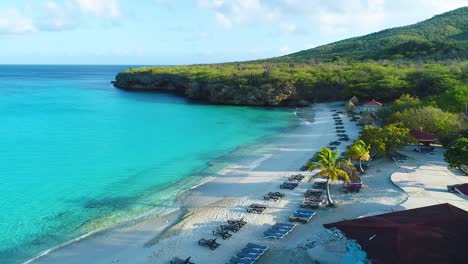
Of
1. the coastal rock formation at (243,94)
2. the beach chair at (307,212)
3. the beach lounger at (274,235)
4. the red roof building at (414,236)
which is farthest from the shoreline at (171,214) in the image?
the coastal rock formation at (243,94)

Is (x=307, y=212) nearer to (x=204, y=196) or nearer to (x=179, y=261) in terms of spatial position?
(x=204, y=196)

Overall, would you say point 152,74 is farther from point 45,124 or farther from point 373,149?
point 373,149

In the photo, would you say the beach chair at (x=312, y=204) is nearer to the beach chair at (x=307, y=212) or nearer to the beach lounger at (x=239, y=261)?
the beach chair at (x=307, y=212)

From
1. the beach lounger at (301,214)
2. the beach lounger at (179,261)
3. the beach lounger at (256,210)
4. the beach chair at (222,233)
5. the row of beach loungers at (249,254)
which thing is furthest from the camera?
the beach lounger at (256,210)

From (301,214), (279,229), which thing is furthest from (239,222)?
(301,214)

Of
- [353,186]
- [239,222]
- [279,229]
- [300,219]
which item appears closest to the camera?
[279,229]
